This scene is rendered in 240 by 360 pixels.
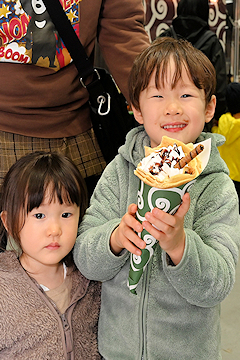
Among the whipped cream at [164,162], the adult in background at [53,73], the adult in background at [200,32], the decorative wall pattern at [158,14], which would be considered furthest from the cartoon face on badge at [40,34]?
the decorative wall pattern at [158,14]

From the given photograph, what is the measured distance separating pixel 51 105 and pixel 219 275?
1028 mm

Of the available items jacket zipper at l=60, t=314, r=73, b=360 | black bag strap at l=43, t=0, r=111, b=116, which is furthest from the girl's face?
black bag strap at l=43, t=0, r=111, b=116

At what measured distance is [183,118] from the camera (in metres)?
1.33

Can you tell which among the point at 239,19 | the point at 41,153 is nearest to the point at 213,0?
the point at 239,19

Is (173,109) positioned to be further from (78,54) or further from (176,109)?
(78,54)

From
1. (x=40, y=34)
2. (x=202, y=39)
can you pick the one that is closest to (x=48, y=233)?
(x=40, y=34)

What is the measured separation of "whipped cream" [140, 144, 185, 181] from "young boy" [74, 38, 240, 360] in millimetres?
171

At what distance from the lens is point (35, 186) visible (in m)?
1.47

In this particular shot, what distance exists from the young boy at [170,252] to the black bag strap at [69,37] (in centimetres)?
38

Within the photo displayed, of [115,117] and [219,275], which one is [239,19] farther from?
[219,275]

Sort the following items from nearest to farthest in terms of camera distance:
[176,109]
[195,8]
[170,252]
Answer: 1. [170,252]
2. [176,109]
3. [195,8]

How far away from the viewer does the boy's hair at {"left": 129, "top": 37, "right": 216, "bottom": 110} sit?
1371 mm

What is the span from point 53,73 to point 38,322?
102cm

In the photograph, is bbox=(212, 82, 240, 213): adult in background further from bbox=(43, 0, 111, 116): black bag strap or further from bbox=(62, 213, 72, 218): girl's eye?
bbox=(62, 213, 72, 218): girl's eye
